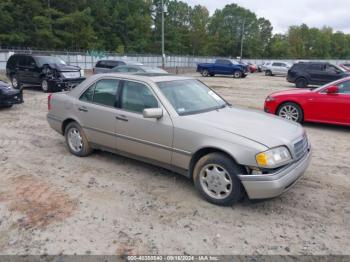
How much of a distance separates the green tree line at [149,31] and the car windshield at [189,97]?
32401 millimetres

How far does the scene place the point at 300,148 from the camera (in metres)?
4.23

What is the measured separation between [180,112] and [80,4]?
57082 mm

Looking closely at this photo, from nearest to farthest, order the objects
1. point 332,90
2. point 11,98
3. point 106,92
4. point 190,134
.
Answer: point 190,134 < point 106,92 < point 332,90 < point 11,98

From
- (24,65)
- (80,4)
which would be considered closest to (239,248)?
(24,65)

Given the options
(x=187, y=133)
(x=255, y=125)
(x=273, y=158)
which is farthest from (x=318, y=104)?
(x=187, y=133)

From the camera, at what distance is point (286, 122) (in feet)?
15.6

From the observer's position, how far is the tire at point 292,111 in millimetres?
8609

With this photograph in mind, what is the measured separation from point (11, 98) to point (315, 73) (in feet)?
56.9

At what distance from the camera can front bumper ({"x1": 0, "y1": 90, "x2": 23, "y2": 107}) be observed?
10117 mm

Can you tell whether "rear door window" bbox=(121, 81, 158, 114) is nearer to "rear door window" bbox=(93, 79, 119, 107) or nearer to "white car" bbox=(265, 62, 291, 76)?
"rear door window" bbox=(93, 79, 119, 107)

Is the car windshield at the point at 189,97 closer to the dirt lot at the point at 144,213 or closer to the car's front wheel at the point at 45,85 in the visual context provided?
the dirt lot at the point at 144,213

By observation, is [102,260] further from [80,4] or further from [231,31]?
A: [231,31]

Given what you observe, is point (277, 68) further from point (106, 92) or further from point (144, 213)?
point (144, 213)

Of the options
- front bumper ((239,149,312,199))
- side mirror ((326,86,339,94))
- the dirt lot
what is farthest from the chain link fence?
front bumper ((239,149,312,199))
